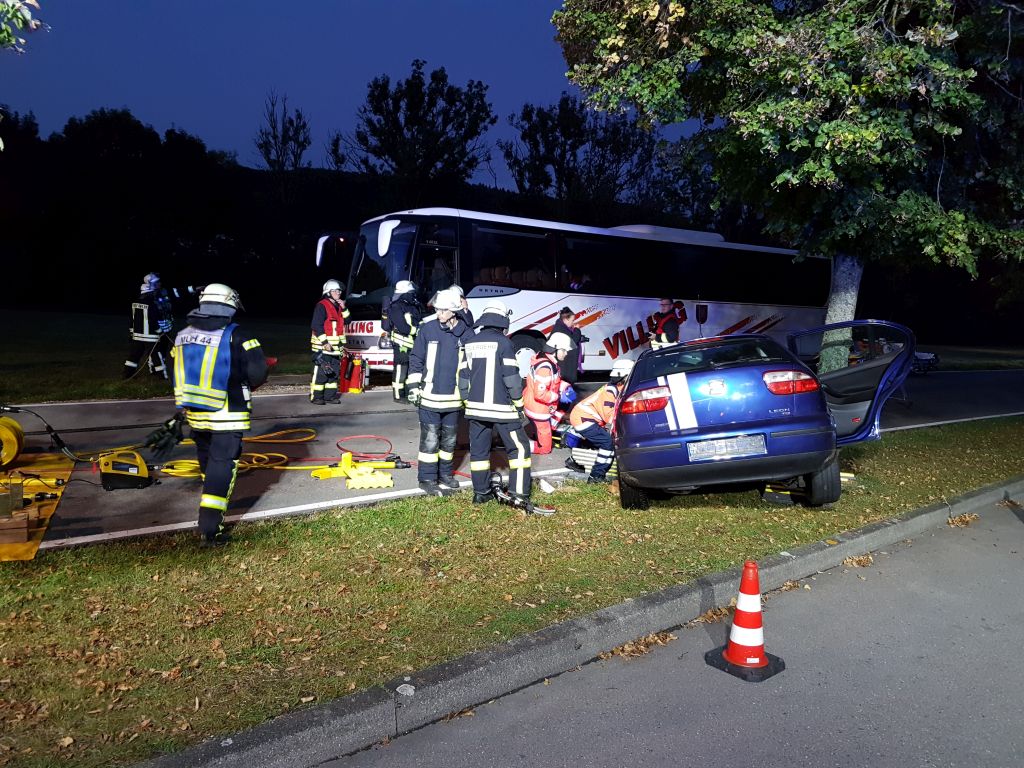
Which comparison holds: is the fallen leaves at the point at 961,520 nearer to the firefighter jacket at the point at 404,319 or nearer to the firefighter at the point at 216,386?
the firefighter at the point at 216,386

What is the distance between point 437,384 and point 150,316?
26.6 ft

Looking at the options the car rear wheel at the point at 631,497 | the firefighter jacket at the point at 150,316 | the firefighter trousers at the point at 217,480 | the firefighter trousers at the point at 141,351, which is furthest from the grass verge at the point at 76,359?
the car rear wheel at the point at 631,497

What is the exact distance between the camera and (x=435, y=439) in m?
7.25

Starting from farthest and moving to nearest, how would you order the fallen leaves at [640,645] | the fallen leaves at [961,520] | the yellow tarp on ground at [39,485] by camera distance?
the fallen leaves at [961,520]
the yellow tarp on ground at [39,485]
the fallen leaves at [640,645]

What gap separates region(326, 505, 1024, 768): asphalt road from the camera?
3252mm

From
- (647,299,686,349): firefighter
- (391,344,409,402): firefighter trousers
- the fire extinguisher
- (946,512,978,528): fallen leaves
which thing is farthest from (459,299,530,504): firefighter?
(647,299,686,349): firefighter

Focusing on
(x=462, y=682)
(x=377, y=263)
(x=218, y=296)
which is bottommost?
(x=462, y=682)

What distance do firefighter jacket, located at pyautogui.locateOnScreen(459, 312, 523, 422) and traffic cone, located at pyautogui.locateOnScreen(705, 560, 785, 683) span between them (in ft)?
9.98

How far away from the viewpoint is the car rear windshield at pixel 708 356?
627 centimetres

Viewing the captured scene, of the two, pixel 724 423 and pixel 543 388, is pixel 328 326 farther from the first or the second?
pixel 724 423

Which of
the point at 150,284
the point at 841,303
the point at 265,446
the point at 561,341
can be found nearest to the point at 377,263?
the point at 150,284

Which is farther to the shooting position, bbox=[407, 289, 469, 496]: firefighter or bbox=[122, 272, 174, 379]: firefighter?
bbox=[122, 272, 174, 379]: firefighter

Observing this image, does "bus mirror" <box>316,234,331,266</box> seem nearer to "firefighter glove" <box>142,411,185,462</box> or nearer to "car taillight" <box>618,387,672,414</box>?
"firefighter glove" <box>142,411,185,462</box>

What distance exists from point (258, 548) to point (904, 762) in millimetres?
4087
